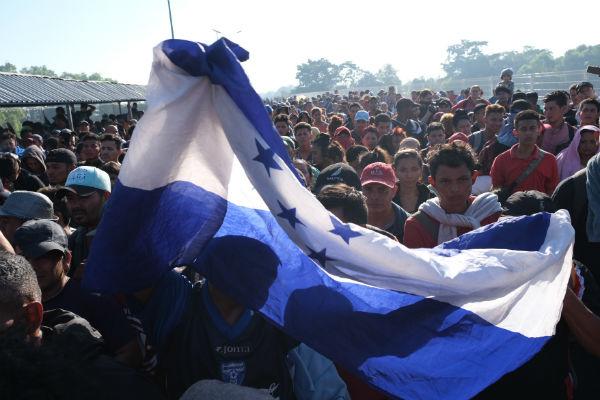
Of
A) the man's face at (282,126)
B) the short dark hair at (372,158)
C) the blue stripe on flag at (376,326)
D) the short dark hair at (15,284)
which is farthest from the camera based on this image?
the man's face at (282,126)

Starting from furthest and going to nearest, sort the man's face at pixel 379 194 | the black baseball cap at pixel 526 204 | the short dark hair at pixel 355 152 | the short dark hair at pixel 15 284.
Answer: the short dark hair at pixel 355 152, the man's face at pixel 379 194, the black baseball cap at pixel 526 204, the short dark hair at pixel 15 284

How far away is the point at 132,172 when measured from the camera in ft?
7.27

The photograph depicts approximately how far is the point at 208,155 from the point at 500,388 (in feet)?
5.02

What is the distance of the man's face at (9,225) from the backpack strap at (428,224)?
264 centimetres

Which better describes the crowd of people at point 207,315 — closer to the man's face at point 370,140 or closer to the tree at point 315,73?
the man's face at point 370,140

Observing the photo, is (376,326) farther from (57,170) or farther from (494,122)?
(494,122)

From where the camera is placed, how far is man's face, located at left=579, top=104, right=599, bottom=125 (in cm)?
729

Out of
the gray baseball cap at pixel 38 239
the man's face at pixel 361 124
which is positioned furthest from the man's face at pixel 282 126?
the gray baseball cap at pixel 38 239

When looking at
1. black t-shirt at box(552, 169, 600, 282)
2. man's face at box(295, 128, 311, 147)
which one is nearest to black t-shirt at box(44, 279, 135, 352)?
black t-shirt at box(552, 169, 600, 282)

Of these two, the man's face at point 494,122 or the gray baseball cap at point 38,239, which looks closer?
the gray baseball cap at point 38,239

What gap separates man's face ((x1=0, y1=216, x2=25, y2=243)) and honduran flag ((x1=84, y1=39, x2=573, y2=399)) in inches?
76.7

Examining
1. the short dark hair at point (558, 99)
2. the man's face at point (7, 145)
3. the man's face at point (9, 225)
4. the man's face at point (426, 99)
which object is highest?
the short dark hair at point (558, 99)

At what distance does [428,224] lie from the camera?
354 centimetres

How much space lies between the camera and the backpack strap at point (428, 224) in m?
3.49
